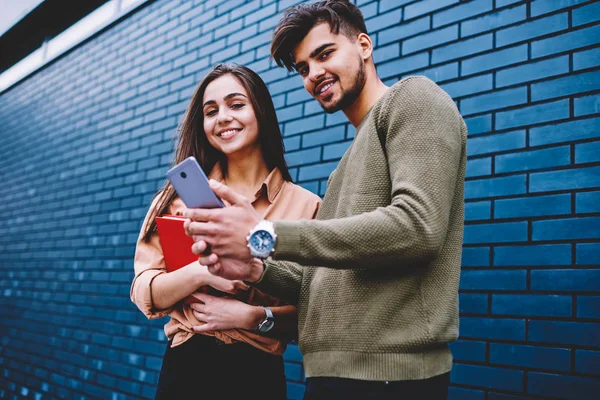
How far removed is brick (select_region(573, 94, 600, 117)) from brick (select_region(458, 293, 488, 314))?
2.73 ft

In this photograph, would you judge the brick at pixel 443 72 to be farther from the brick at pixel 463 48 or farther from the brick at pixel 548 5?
the brick at pixel 548 5

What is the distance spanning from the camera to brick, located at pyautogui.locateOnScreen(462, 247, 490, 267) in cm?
215

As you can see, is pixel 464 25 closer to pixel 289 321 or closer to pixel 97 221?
pixel 289 321

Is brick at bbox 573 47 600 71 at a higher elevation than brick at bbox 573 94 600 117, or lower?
higher

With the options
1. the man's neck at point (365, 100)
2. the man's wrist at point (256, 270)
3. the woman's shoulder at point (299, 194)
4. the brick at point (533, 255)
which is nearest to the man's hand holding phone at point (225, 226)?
the man's wrist at point (256, 270)

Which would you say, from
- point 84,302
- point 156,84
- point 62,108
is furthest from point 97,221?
point 62,108

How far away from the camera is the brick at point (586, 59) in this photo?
1977 mm

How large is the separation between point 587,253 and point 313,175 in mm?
1592

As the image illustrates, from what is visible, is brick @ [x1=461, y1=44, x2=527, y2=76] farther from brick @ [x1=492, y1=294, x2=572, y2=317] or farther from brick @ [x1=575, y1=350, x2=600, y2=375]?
brick @ [x1=575, y1=350, x2=600, y2=375]

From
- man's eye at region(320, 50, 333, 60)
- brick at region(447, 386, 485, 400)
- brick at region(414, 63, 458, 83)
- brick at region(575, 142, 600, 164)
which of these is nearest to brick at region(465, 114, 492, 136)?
brick at region(414, 63, 458, 83)

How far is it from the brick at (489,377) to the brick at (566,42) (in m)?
1.32

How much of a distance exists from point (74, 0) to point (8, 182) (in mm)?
2619

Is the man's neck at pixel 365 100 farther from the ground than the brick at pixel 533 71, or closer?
closer

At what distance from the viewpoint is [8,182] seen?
22.5 feet
